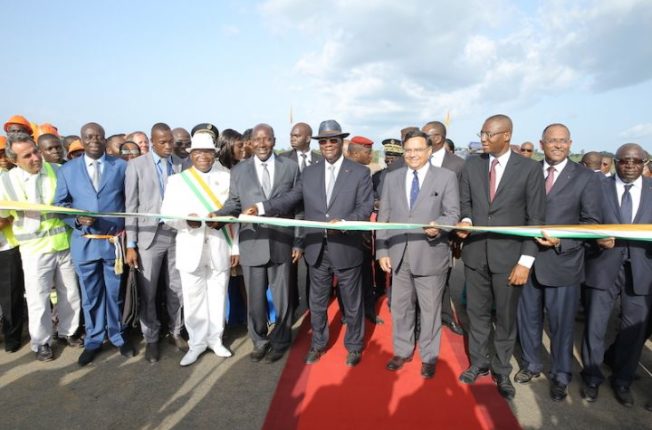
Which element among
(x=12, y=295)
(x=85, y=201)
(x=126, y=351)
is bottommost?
(x=126, y=351)

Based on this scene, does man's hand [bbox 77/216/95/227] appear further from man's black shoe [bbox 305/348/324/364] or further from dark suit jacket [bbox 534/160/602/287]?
dark suit jacket [bbox 534/160/602/287]

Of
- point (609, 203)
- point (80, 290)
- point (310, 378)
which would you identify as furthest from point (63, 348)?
point (609, 203)

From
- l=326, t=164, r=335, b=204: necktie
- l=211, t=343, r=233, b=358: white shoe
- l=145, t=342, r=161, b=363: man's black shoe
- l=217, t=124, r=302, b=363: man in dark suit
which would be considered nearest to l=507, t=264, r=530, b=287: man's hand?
l=326, t=164, r=335, b=204: necktie

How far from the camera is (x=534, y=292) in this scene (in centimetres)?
356

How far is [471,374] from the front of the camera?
3645 mm

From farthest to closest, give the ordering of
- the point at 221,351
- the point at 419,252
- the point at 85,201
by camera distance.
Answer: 1. the point at 221,351
2. the point at 85,201
3. the point at 419,252

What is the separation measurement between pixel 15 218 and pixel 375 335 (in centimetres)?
409

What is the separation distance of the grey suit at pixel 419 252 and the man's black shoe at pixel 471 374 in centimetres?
29

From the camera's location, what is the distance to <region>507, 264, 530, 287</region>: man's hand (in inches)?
127

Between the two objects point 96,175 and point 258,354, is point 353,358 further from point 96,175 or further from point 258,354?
point 96,175

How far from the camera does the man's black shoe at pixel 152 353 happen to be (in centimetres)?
406

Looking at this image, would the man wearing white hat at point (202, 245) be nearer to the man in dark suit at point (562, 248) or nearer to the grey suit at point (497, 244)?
the grey suit at point (497, 244)

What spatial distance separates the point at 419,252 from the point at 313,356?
1.56m

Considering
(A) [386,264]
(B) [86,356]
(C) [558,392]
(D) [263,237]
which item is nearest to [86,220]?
(B) [86,356]
